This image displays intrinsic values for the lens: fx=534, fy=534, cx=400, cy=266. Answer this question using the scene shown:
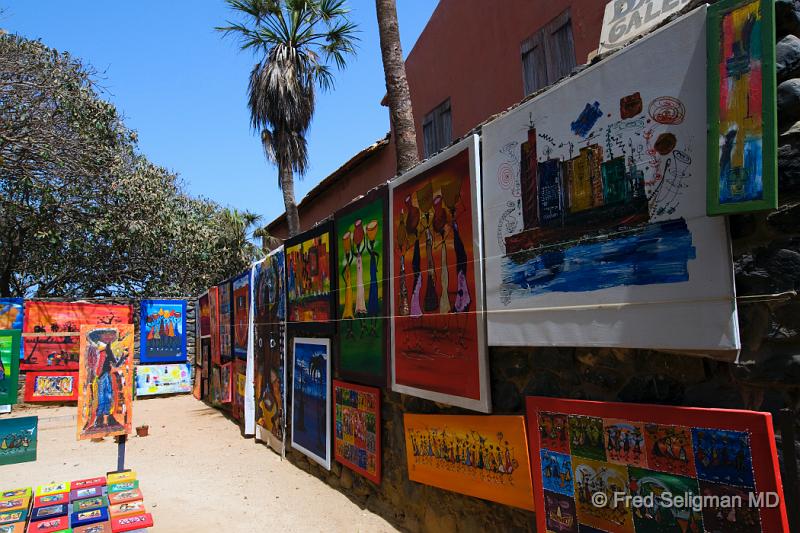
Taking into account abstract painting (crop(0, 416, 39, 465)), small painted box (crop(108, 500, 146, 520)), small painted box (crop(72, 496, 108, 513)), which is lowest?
small painted box (crop(108, 500, 146, 520))

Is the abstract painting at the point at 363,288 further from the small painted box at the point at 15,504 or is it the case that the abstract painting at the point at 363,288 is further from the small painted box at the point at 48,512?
the small painted box at the point at 15,504

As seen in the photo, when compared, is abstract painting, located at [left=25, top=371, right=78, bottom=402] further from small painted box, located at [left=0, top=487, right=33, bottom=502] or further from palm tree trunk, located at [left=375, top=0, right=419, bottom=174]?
palm tree trunk, located at [left=375, top=0, right=419, bottom=174]

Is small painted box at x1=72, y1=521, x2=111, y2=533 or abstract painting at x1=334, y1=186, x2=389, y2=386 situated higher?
abstract painting at x1=334, y1=186, x2=389, y2=386

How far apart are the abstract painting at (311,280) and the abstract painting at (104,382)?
6.94ft

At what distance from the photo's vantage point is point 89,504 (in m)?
3.86

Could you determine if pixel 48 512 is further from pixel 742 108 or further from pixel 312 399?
pixel 742 108

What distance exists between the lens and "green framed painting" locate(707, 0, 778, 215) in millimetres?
2029

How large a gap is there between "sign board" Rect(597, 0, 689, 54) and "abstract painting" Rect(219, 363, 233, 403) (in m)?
9.63

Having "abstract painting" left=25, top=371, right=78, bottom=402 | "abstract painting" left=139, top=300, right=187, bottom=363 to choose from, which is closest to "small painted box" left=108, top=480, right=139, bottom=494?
"abstract painting" left=25, top=371, right=78, bottom=402

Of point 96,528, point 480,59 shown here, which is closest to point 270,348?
point 96,528

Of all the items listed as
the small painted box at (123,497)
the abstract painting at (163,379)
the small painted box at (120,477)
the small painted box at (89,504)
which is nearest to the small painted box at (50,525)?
the small painted box at (89,504)

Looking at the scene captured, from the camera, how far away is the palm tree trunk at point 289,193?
14.6 metres

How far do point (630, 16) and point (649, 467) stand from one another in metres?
6.03

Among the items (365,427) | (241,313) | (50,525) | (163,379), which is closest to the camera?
(50,525)
